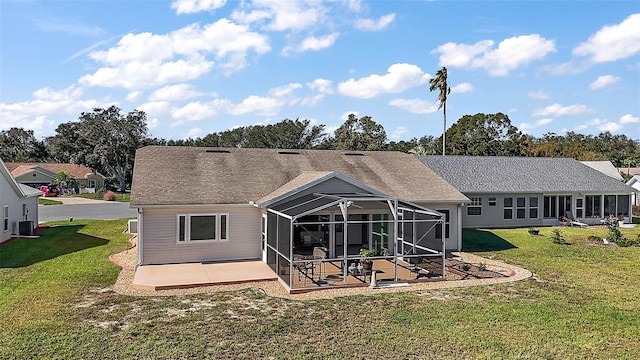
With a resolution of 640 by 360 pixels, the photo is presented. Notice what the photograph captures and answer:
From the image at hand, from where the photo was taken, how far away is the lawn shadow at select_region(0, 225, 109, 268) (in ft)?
55.6

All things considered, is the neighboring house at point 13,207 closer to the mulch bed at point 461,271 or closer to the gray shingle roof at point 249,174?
the gray shingle roof at point 249,174

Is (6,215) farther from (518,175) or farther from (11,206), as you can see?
(518,175)

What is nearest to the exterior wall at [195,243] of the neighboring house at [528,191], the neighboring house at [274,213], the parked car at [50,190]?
the neighboring house at [274,213]

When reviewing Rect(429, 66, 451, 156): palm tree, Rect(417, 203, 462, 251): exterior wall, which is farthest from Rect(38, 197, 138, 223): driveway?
Rect(429, 66, 451, 156): palm tree

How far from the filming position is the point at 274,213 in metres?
15.4

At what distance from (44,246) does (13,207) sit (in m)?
4.27

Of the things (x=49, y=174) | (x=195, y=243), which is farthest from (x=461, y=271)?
(x=49, y=174)

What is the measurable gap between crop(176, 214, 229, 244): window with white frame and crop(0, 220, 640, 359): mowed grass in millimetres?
2531

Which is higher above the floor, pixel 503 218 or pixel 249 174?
pixel 249 174

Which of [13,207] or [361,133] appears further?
[361,133]

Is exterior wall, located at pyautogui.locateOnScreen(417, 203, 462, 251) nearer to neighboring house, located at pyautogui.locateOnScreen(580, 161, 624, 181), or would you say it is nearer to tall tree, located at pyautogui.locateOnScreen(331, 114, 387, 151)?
neighboring house, located at pyautogui.locateOnScreen(580, 161, 624, 181)

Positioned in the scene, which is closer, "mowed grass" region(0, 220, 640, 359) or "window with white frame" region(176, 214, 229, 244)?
"mowed grass" region(0, 220, 640, 359)

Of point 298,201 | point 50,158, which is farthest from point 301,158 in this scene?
point 50,158

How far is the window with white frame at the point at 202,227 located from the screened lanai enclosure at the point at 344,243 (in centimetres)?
153
